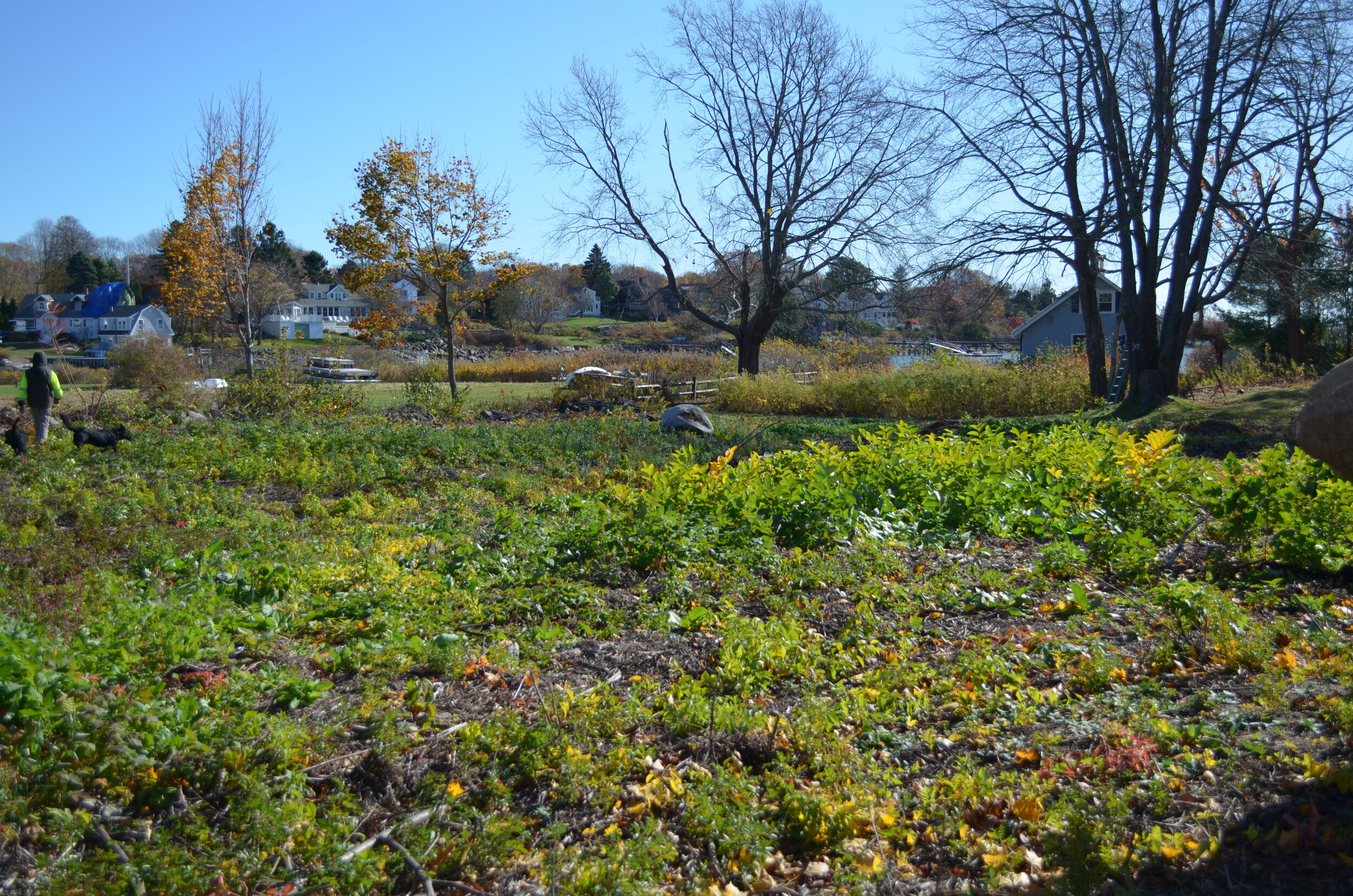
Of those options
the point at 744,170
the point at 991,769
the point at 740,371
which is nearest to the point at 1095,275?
the point at 740,371

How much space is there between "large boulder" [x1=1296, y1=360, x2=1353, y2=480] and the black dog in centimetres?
1219

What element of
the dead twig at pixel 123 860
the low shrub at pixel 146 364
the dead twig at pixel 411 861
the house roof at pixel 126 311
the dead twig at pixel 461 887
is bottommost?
the dead twig at pixel 461 887

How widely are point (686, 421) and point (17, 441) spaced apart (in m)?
9.87

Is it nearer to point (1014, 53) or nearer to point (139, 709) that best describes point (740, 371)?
point (1014, 53)

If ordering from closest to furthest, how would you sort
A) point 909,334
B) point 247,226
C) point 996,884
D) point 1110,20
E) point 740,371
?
point 996,884 < point 1110,20 < point 247,226 < point 740,371 < point 909,334

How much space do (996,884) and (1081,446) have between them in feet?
19.6

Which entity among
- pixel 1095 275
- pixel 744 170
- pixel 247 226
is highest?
pixel 744 170

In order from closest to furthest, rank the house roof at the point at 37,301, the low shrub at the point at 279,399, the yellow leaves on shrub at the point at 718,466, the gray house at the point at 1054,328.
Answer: the yellow leaves on shrub at the point at 718,466 < the low shrub at the point at 279,399 < the gray house at the point at 1054,328 < the house roof at the point at 37,301

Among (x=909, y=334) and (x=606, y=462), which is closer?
(x=606, y=462)

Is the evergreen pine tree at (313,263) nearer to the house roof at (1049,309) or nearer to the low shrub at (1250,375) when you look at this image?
the house roof at (1049,309)

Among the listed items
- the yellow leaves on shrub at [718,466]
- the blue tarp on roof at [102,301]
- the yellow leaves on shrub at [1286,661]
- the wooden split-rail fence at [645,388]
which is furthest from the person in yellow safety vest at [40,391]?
the blue tarp on roof at [102,301]

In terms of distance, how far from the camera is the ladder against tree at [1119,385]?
65.1 feet

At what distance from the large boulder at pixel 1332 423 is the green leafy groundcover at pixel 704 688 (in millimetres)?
950

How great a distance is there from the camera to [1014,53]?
19125mm
